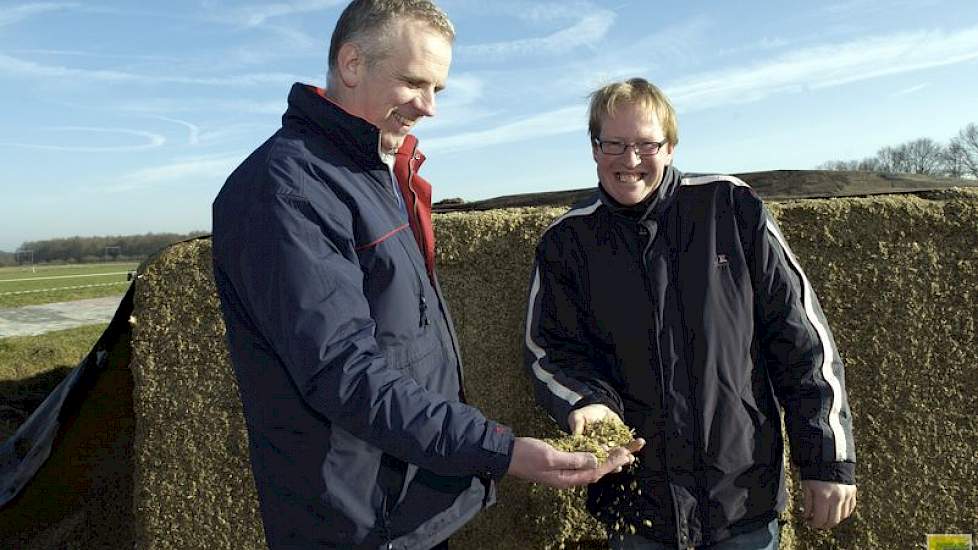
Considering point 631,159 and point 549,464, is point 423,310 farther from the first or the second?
point 631,159

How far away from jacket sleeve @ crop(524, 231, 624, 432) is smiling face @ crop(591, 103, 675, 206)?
0.33 m

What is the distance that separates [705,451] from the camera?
2.24 metres

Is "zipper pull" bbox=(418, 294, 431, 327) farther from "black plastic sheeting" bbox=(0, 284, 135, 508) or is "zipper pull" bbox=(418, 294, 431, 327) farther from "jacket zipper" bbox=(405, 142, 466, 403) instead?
"black plastic sheeting" bbox=(0, 284, 135, 508)

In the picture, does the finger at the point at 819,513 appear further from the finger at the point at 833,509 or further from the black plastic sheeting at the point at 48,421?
the black plastic sheeting at the point at 48,421

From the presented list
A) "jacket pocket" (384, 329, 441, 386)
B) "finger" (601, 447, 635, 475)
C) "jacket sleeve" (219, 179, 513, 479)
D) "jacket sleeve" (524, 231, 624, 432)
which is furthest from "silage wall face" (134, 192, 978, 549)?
"jacket sleeve" (219, 179, 513, 479)

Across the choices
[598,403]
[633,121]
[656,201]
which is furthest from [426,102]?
[598,403]

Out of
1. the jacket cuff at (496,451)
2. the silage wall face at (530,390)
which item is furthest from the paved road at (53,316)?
the jacket cuff at (496,451)

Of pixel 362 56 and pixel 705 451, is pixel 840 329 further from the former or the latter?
pixel 362 56

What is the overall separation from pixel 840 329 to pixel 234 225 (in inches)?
110

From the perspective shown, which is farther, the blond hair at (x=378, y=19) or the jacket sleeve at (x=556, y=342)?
the jacket sleeve at (x=556, y=342)

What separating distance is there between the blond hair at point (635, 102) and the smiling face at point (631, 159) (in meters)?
0.02

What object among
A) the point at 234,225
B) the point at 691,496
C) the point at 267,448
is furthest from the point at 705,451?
the point at 234,225

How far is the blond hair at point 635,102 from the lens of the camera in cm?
236

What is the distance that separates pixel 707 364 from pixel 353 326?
47.5 inches
